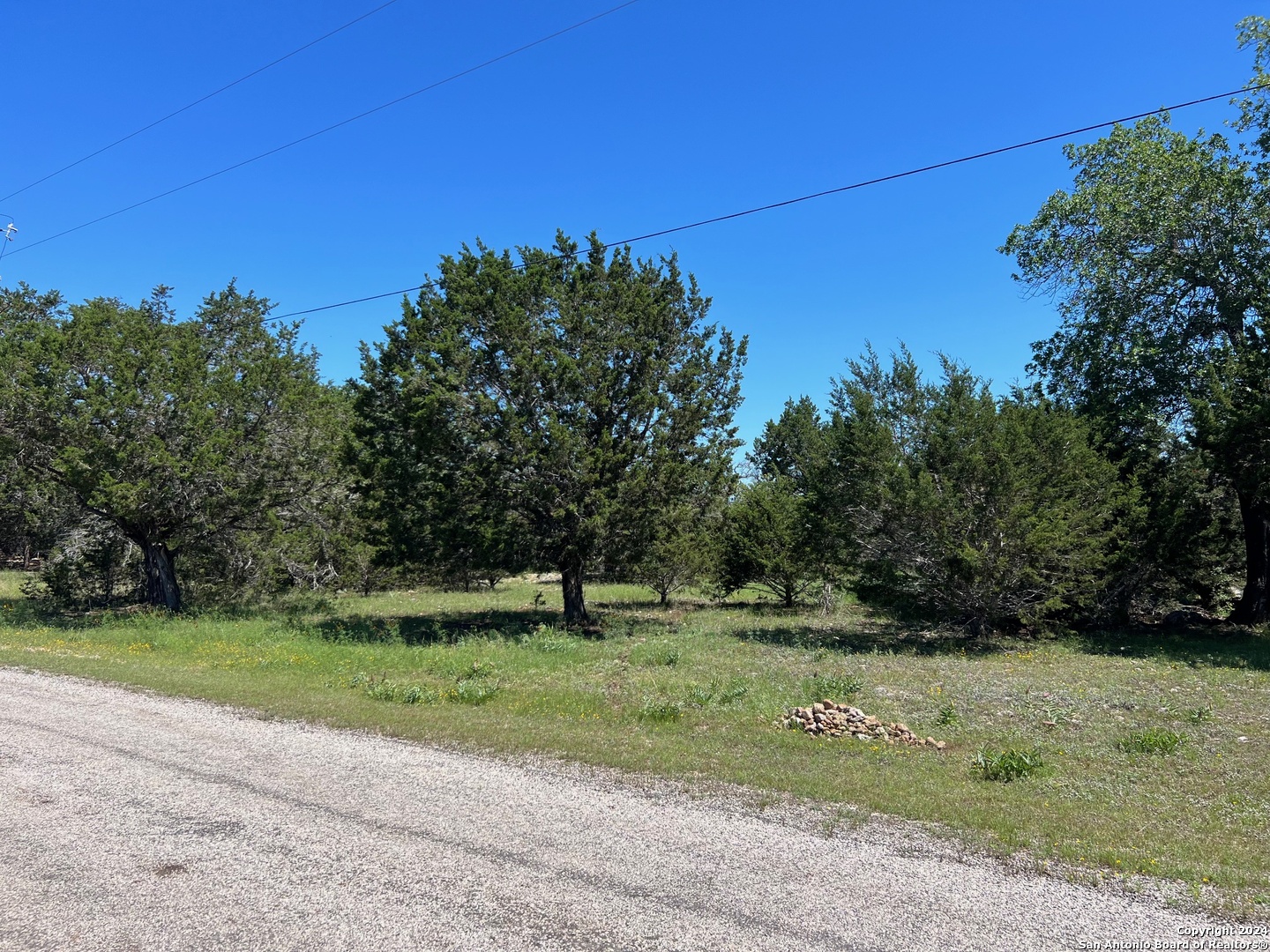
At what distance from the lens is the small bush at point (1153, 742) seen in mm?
8328

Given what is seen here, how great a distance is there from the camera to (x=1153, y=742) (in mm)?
8398

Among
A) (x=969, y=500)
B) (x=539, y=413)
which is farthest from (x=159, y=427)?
(x=969, y=500)

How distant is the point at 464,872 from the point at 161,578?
23.1 meters

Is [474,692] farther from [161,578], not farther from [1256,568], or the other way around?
[1256,568]

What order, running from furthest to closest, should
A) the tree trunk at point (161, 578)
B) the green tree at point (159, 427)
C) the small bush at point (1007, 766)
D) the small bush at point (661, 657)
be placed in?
1. the tree trunk at point (161, 578)
2. the green tree at point (159, 427)
3. the small bush at point (661, 657)
4. the small bush at point (1007, 766)

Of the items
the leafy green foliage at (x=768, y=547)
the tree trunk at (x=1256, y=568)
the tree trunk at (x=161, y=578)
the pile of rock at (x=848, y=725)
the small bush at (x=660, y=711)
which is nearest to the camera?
the pile of rock at (x=848, y=725)

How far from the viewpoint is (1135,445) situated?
22.5 metres

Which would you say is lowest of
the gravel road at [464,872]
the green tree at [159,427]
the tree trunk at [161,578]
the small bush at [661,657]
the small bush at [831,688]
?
the small bush at [661,657]

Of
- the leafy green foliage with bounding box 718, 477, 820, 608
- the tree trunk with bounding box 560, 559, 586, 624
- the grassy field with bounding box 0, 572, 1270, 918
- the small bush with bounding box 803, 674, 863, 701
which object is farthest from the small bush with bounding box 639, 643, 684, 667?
the leafy green foliage with bounding box 718, 477, 820, 608

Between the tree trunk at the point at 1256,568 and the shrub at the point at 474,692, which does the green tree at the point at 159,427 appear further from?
the tree trunk at the point at 1256,568

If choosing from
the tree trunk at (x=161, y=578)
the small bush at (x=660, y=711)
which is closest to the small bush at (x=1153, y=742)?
the small bush at (x=660, y=711)

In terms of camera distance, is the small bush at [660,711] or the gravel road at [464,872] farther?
the small bush at [660,711]

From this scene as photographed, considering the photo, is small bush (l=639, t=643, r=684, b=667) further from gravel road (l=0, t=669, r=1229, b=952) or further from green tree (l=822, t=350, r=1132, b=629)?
gravel road (l=0, t=669, r=1229, b=952)

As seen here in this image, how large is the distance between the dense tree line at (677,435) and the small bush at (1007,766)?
10683 mm
